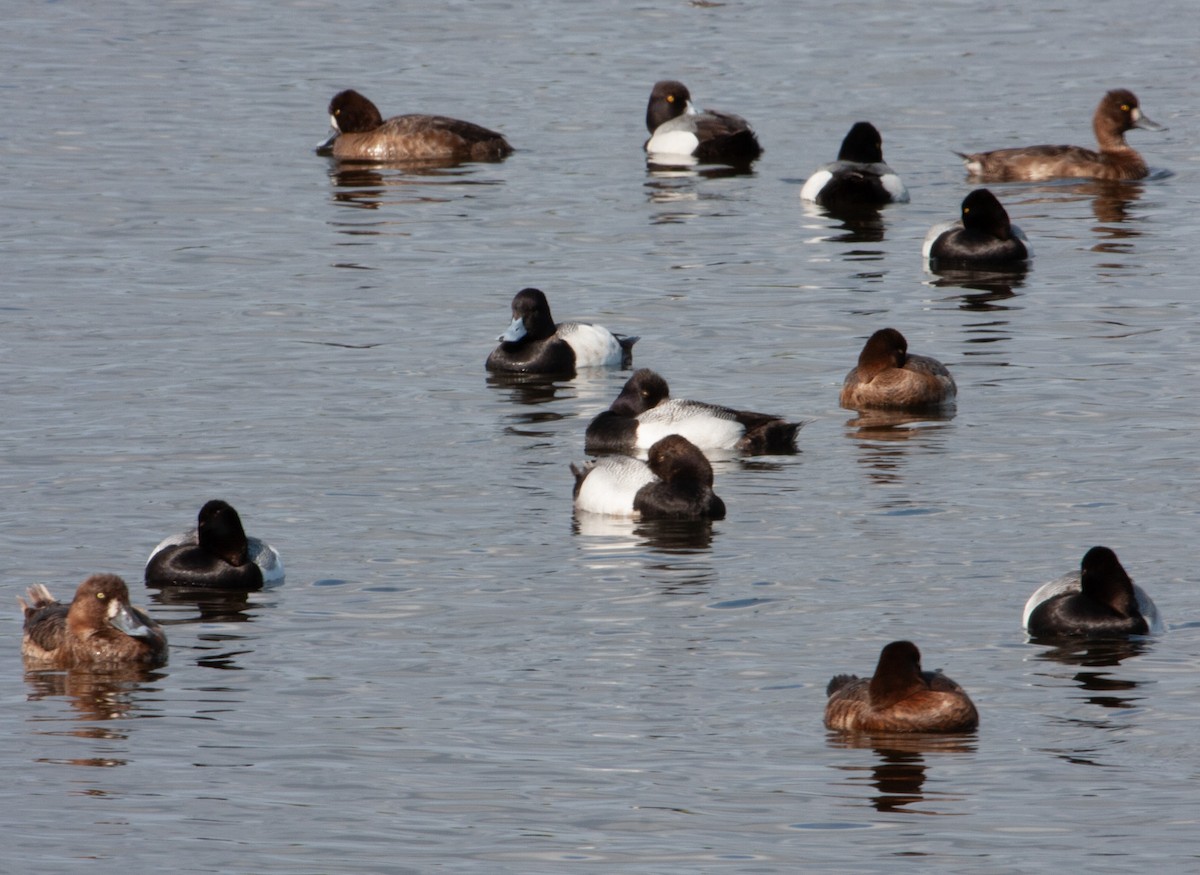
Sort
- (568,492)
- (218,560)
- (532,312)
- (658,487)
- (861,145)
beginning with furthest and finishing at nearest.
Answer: (861,145), (532,312), (568,492), (658,487), (218,560)

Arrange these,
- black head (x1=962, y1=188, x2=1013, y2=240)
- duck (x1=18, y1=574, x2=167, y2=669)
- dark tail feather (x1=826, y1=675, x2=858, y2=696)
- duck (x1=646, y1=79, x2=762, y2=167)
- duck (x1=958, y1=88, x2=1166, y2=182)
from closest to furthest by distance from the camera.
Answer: dark tail feather (x1=826, y1=675, x2=858, y2=696), duck (x1=18, y1=574, x2=167, y2=669), black head (x1=962, y1=188, x2=1013, y2=240), duck (x1=958, y1=88, x2=1166, y2=182), duck (x1=646, y1=79, x2=762, y2=167)

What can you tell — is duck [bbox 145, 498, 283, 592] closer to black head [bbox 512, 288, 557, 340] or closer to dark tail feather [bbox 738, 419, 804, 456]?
dark tail feather [bbox 738, 419, 804, 456]

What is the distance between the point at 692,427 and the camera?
59.9 feet

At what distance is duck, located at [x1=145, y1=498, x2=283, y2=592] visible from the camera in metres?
14.6

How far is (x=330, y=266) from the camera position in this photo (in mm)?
25641

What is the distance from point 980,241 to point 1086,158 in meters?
5.46

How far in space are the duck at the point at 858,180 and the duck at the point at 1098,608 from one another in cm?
1551

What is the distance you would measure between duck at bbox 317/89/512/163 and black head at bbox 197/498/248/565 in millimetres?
17770

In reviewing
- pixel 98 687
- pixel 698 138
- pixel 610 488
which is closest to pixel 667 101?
pixel 698 138

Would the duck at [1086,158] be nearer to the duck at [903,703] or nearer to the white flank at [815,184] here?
the white flank at [815,184]

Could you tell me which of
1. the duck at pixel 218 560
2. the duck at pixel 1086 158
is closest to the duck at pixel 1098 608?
the duck at pixel 218 560

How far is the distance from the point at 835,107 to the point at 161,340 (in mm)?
15700

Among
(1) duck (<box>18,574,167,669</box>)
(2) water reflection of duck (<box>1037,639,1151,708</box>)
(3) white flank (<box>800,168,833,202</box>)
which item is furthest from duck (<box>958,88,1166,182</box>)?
(1) duck (<box>18,574,167,669</box>)

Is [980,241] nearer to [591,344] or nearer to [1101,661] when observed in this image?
[591,344]
